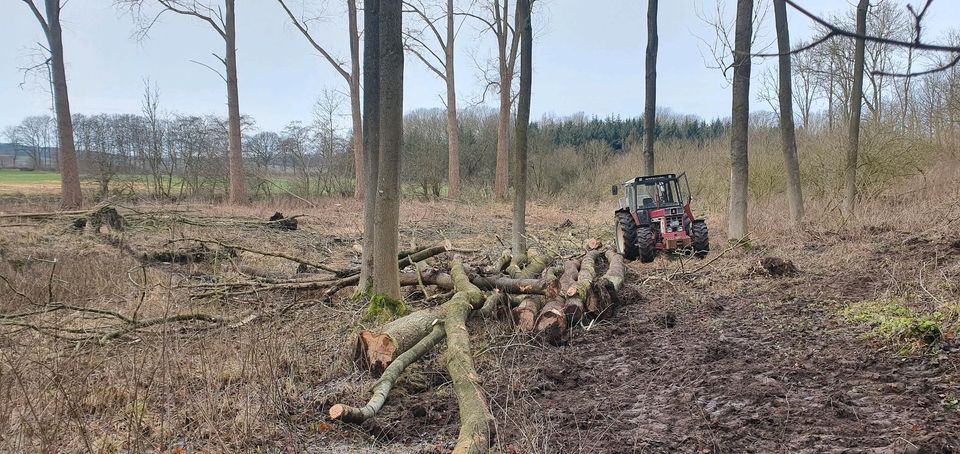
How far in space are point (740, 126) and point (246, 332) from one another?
10823 millimetres

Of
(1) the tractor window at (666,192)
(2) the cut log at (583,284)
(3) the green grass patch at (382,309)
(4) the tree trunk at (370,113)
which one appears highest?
(4) the tree trunk at (370,113)

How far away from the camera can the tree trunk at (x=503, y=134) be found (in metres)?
24.7

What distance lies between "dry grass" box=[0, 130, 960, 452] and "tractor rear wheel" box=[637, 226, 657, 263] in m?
0.35

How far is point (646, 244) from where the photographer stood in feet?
35.2

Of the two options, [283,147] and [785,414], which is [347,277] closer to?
[785,414]

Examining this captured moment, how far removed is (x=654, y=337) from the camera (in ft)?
19.2

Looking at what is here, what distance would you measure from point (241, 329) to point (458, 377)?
2.68 metres

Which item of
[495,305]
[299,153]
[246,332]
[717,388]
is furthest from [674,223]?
[299,153]

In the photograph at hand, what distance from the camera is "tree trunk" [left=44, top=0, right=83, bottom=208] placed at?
55.1 ft

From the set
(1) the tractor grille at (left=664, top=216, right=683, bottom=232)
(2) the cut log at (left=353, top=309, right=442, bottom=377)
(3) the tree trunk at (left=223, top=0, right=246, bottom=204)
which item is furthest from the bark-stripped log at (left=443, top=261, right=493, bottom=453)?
(3) the tree trunk at (left=223, top=0, right=246, bottom=204)

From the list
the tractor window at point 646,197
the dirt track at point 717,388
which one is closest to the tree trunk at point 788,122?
the tractor window at point 646,197

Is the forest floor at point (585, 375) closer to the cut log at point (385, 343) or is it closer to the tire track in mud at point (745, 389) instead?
the tire track in mud at point (745, 389)

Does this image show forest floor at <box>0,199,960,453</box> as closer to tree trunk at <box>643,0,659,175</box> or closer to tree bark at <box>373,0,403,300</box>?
tree bark at <box>373,0,403,300</box>

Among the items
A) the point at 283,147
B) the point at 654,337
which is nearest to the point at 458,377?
the point at 654,337
